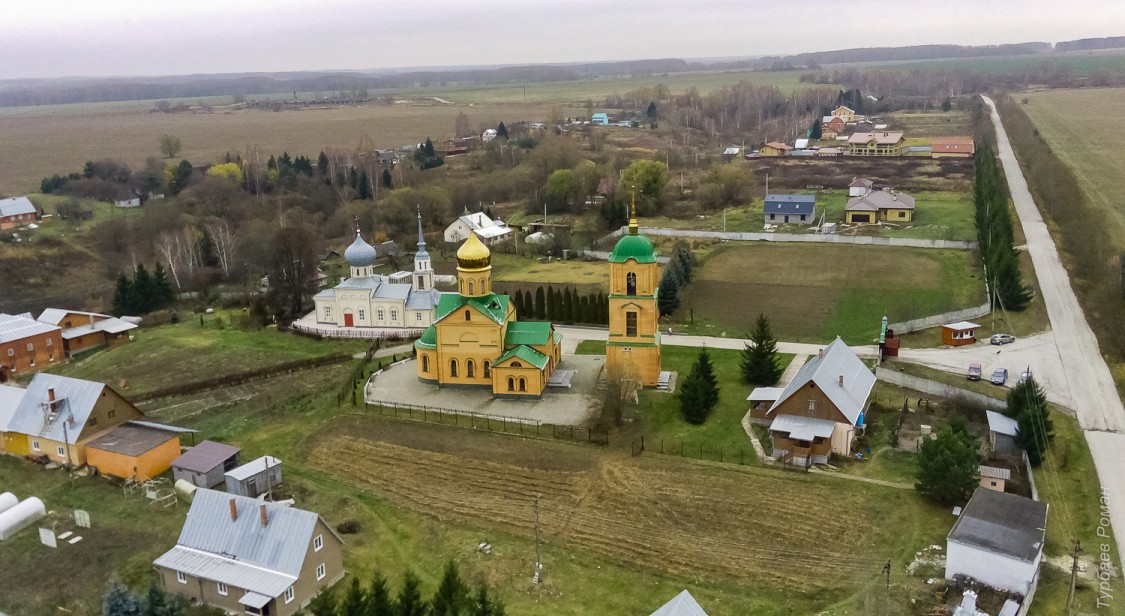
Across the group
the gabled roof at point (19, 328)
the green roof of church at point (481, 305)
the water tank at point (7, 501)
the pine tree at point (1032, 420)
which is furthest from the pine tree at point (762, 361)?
the gabled roof at point (19, 328)

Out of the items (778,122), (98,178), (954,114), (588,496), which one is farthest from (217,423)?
(954,114)

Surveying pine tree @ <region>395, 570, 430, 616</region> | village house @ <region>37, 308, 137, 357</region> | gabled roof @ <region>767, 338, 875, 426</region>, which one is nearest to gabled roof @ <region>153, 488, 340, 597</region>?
pine tree @ <region>395, 570, 430, 616</region>

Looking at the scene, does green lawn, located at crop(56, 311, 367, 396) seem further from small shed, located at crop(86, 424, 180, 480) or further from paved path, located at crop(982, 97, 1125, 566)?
paved path, located at crop(982, 97, 1125, 566)

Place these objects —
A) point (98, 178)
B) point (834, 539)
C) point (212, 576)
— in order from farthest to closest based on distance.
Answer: point (98, 178)
point (834, 539)
point (212, 576)

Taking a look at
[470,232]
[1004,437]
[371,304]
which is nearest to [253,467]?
[371,304]

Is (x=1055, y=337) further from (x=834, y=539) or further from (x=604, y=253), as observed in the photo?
(x=604, y=253)

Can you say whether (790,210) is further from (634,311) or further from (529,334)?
(529,334)

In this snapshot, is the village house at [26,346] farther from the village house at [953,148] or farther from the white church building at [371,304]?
the village house at [953,148]
